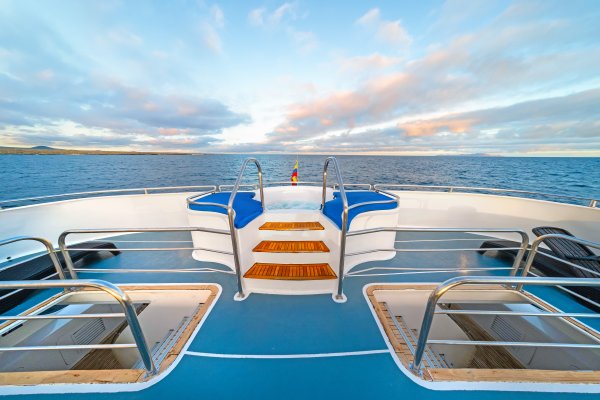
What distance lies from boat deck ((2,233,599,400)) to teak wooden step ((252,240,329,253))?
0.54m

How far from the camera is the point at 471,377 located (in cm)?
138

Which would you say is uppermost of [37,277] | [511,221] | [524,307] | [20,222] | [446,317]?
[20,222]

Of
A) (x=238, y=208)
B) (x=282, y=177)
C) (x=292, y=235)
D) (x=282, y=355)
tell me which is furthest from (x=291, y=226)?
(x=282, y=177)

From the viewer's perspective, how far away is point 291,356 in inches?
64.1

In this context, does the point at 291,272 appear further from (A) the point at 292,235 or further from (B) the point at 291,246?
(A) the point at 292,235

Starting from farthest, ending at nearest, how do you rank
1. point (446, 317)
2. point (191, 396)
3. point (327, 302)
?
point (446, 317) < point (327, 302) < point (191, 396)

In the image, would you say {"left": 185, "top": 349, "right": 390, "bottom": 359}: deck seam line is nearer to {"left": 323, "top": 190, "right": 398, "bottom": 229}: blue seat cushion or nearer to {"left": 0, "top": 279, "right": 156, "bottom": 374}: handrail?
{"left": 0, "top": 279, "right": 156, "bottom": 374}: handrail

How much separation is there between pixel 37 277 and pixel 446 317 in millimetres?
5402

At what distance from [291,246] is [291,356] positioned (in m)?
1.35

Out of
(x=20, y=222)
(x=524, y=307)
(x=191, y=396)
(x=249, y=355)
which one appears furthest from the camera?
(x=20, y=222)

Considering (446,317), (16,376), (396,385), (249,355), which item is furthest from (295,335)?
(446,317)

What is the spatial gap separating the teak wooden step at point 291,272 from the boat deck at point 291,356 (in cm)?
22

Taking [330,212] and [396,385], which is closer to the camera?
[396,385]

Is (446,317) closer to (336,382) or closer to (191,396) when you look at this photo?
(336,382)
